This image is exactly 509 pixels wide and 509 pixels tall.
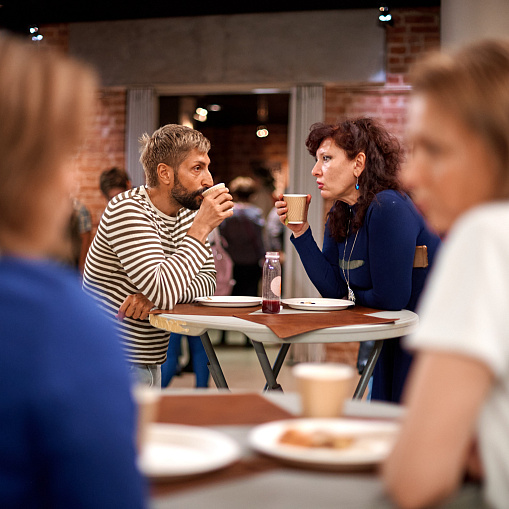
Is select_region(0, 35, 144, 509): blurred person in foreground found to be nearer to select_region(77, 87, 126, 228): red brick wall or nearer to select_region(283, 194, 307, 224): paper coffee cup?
select_region(283, 194, 307, 224): paper coffee cup

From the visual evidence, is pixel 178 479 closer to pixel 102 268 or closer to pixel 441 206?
pixel 441 206

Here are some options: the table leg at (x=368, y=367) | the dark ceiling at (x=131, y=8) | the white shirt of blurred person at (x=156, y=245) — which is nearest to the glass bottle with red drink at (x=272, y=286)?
the white shirt of blurred person at (x=156, y=245)

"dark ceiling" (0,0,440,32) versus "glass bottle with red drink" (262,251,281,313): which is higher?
"dark ceiling" (0,0,440,32)

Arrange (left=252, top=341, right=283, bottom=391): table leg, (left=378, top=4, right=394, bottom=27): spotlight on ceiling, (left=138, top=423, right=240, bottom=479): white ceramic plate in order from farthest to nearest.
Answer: (left=378, top=4, right=394, bottom=27): spotlight on ceiling → (left=252, top=341, right=283, bottom=391): table leg → (left=138, top=423, right=240, bottom=479): white ceramic plate

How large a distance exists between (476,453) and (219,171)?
33.6 feet

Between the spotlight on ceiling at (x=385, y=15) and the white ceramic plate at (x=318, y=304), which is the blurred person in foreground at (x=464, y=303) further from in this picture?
the spotlight on ceiling at (x=385, y=15)

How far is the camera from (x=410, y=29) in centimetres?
536

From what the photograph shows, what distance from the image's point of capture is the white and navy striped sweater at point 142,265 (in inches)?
89.0

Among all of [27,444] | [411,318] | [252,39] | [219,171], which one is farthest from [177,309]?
[219,171]

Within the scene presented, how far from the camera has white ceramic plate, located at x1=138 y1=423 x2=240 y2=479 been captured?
0.71 meters

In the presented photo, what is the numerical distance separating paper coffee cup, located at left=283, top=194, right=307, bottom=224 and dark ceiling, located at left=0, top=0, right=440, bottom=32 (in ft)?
10.5

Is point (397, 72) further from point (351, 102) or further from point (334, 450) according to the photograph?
point (334, 450)

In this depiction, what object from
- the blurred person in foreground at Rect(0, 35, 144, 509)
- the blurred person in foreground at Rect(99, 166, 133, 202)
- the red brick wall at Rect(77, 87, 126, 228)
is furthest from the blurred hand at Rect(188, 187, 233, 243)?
the red brick wall at Rect(77, 87, 126, 228)

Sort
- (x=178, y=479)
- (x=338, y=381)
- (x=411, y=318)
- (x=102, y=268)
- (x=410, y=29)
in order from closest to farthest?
(x=178, y=479), (x=338, y=381), (x=411, y=318), (x=102, y=268), (x=410, y=29)
